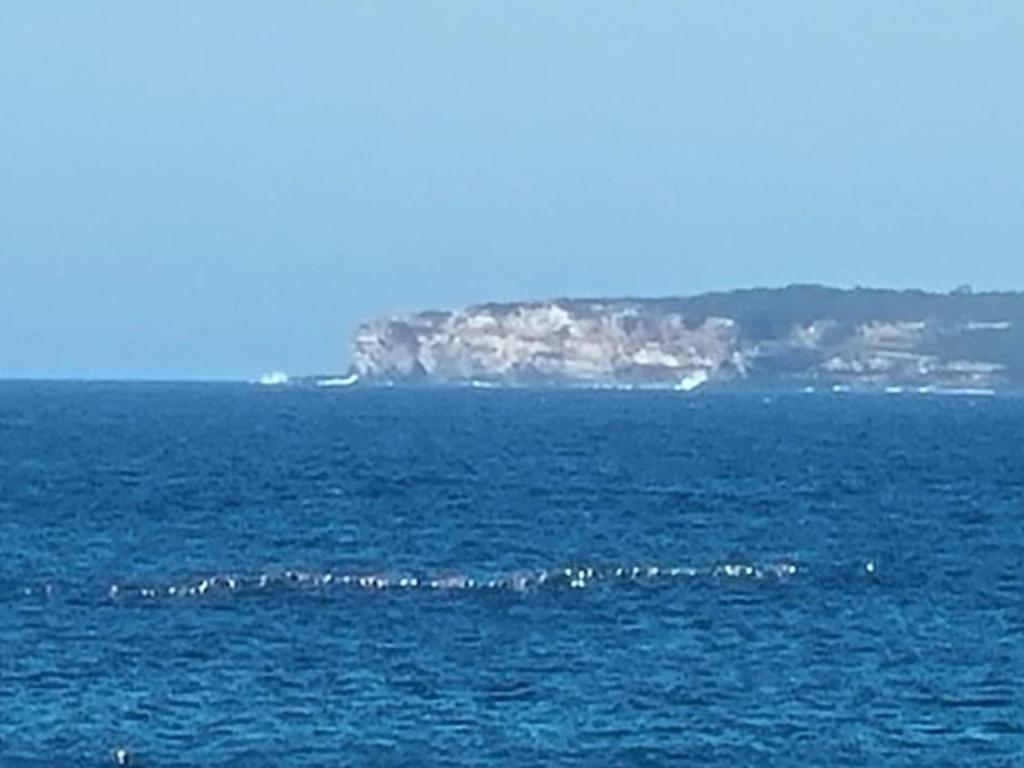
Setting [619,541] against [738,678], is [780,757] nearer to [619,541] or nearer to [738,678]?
[738,678]

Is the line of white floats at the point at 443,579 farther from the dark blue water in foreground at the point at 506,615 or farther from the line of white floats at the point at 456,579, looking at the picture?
the dark blue water in foreground at the point at 506,615

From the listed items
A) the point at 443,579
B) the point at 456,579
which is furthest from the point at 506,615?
the point at 443,579

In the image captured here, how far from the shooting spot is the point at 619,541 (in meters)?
78.4

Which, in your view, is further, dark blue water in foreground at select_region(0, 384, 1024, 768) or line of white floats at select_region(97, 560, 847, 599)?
line of white floats at select_region(97, 560, 847, 599)

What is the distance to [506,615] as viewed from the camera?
58.8 meters

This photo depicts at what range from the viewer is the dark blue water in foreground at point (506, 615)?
1716 inches

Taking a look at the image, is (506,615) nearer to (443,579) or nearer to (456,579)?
(456,579)

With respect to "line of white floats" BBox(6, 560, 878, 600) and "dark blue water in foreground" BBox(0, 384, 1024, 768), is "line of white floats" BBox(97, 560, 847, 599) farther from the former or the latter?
"dark blue water in foreground" BBox(0, 384, 1024, 768)

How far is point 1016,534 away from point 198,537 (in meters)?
20.0

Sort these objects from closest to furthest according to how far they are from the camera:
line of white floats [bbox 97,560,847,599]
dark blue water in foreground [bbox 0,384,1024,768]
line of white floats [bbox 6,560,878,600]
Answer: dark blue water in foreground [bbox 0,384,1024,768] < line of white floats [bbox 6,560,878,600] < line of white floats [bbox 97,560,847,599]

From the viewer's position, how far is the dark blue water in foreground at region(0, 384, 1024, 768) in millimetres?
43594

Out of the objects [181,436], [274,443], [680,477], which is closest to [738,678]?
[680,477]

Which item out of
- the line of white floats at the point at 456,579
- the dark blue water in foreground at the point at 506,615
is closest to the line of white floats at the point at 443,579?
the line of white floats at the point at 456,579

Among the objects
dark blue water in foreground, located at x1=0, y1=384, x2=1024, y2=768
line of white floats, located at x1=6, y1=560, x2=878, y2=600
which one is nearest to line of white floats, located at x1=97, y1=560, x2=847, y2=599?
Result: line of white floats, located at x1=6, y1=560, x2=878, y2=600
